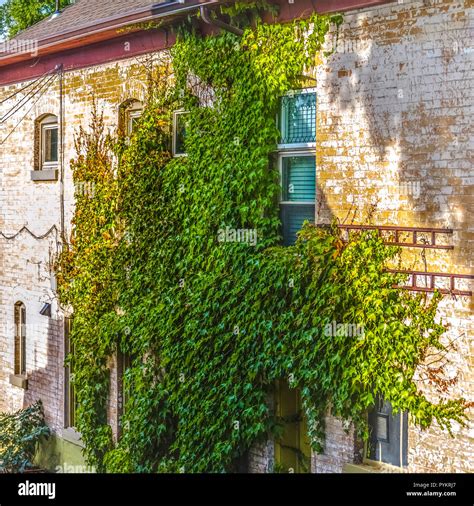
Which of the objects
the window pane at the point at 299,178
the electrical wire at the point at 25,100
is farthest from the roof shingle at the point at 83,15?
the window pane at the point at 299,178

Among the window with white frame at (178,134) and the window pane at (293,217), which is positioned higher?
the window with white frame at (178,134)

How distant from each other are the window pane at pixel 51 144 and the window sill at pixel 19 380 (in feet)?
13.0

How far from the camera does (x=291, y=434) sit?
10531mm

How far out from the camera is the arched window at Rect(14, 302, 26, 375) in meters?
15.4

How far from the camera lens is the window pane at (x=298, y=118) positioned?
404 inches

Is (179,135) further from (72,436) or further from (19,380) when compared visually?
(19,380)

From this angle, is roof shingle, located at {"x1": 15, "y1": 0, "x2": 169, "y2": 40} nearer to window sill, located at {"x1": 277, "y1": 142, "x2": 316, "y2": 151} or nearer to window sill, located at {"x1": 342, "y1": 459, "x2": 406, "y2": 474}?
window sill, located at {"x1": 277, "y1": 142, "x2": 316, "y2": 151}

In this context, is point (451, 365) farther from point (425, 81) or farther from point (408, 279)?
point (425, 81)

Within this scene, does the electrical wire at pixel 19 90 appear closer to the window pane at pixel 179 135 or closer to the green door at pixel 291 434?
the window pane at pixel 179 135

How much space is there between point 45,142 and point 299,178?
20.4 ft

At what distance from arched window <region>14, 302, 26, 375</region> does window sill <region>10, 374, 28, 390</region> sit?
14 centimetres
